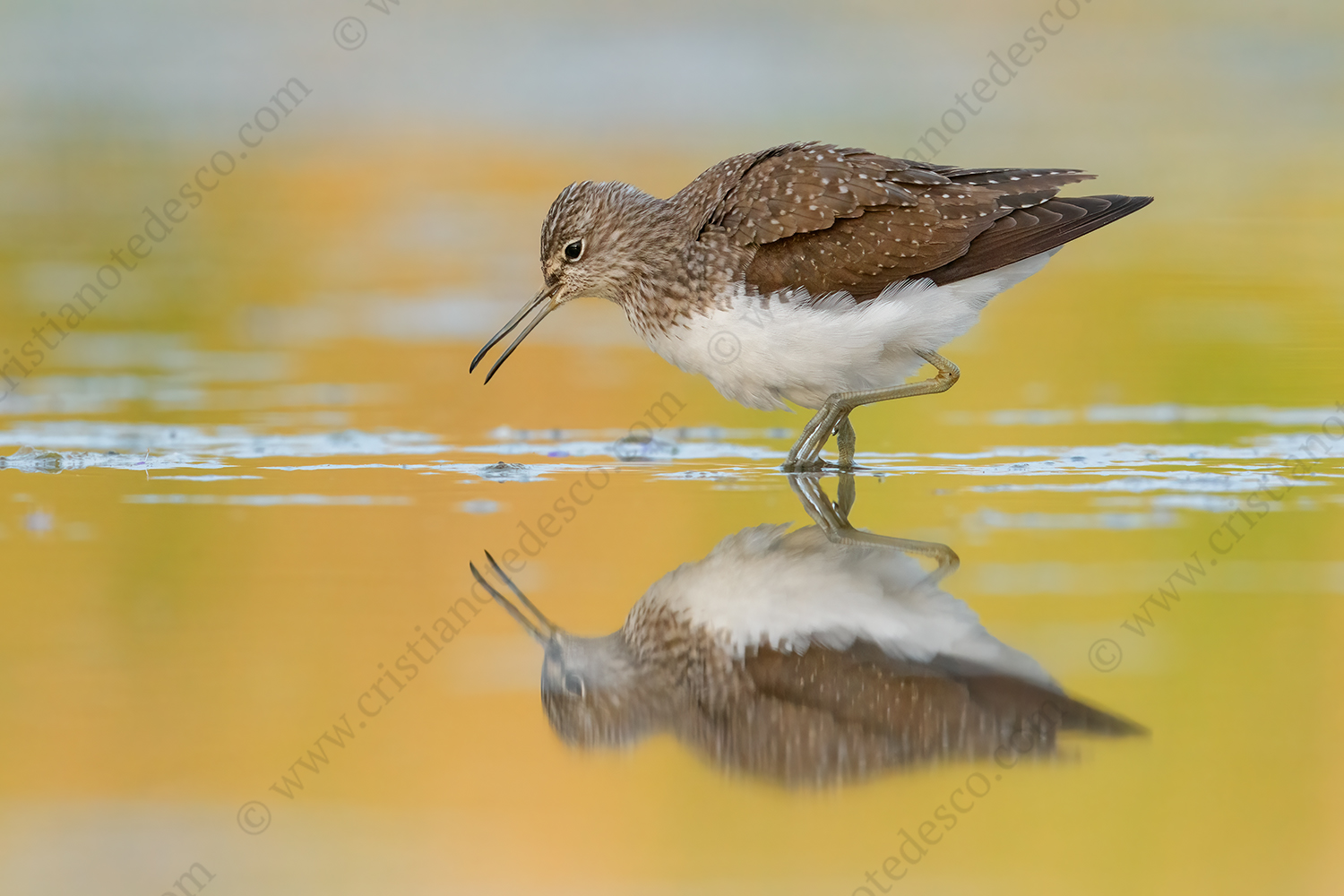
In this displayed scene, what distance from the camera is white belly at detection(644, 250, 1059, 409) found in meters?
7.89

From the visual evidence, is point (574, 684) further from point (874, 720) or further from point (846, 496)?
point (846, 496)

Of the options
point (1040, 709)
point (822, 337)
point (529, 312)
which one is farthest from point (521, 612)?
point (529, 312)

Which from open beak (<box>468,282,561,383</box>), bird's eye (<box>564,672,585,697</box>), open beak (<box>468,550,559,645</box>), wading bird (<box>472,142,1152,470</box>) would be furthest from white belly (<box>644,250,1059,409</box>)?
bird's eye (<box>564,672,585,697</box>)

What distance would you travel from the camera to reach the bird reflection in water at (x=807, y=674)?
4621 millimetres

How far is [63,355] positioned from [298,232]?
290 inches

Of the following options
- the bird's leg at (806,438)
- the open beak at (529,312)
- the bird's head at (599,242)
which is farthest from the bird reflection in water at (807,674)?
the open beak at (529,312)

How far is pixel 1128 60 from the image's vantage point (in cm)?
3111

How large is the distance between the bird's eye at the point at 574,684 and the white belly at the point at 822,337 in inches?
117

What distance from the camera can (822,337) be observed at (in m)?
7.87

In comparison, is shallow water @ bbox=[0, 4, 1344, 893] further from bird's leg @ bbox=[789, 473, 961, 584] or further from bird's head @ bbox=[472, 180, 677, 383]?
bird's head @ bbox=[472, 180, 677, 383]

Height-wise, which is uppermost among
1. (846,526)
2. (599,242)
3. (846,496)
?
(599,242)

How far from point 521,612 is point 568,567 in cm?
58

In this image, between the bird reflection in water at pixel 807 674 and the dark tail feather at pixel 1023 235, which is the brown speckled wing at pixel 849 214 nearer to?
the dark tail feather at pixel 1023 235

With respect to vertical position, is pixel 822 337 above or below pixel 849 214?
below
